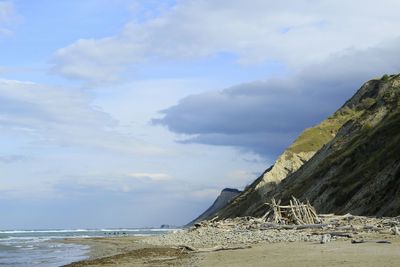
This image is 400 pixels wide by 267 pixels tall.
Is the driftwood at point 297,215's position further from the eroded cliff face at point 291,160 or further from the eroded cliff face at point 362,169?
the eroded cliff face at point 291,160

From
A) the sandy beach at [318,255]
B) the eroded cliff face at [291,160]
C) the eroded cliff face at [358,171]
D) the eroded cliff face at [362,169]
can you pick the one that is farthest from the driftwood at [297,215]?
the eroded cliff face at [291,160]

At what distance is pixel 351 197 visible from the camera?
188ft

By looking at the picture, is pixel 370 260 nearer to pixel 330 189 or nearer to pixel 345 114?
pixel 330 189

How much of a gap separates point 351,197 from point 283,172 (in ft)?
184

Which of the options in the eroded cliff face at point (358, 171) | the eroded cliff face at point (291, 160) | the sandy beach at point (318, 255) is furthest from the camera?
the eroded cliff face at point (291, 160)

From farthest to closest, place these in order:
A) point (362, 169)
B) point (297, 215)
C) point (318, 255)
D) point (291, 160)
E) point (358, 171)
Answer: point (291, 160), point (358, 171), point (362, 169), point (297, 215), point (318, 255)

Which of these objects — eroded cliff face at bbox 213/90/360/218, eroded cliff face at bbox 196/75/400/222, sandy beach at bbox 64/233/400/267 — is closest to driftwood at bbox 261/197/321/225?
eroded cliff face at bbox 196/75/400/222

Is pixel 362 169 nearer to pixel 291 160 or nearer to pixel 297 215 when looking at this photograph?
pixel 297 215

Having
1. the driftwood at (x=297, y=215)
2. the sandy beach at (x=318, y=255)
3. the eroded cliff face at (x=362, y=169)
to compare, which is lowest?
the sandy beach at (x=318, y=255)

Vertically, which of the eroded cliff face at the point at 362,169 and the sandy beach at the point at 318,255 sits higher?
the eroded cliff face at the point at 362,169

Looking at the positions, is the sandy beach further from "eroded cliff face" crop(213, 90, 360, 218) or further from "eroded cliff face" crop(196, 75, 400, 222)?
"eroded cliff face" crop(213, 90, 360, 218)

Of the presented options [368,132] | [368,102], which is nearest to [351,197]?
[368,132]

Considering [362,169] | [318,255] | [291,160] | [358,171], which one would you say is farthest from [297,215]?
[291,160]

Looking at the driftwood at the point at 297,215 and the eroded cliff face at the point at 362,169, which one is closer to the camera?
the driftwood at the point at 297,215
